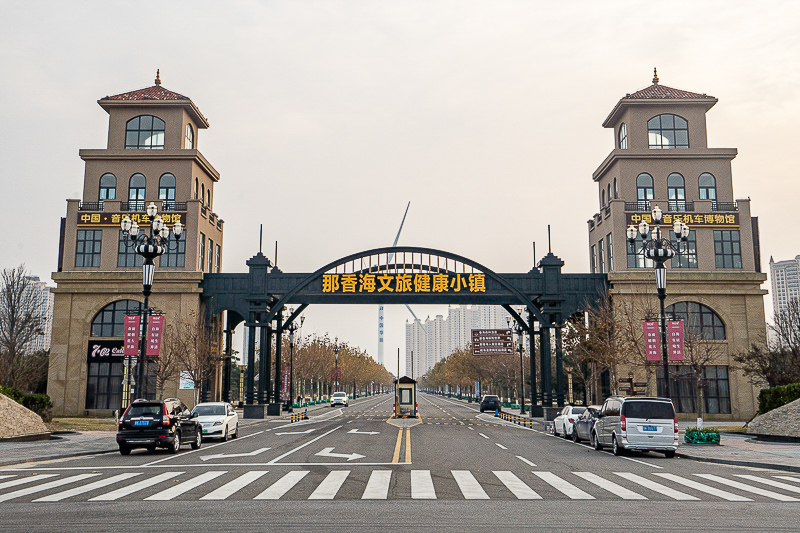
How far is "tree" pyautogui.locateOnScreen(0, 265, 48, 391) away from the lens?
44312 mm

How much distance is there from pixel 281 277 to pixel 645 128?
29.1 m

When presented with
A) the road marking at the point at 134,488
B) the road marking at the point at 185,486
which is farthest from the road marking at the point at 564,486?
the road marking at the point at 134,488

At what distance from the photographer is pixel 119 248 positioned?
169 ft

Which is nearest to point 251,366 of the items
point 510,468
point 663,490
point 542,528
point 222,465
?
point 222,465

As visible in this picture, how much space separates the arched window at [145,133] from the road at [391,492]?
3682 centimetres

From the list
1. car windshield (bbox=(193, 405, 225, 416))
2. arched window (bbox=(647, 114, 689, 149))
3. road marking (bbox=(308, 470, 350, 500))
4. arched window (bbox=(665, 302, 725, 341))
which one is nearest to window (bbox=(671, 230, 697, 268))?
arched window (bbox=(665, 302, 725, 341))

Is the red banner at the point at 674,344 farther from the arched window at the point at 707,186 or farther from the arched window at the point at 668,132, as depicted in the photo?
the arched window at the point at 668,132

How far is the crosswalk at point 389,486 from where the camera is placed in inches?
513

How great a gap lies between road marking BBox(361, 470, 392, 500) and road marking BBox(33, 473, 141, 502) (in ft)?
18.1

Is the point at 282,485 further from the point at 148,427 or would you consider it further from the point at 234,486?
the point at 148,427

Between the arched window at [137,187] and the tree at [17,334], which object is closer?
the tree at [17,334]

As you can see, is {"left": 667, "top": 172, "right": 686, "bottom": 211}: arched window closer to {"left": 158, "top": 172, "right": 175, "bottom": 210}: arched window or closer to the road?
the road

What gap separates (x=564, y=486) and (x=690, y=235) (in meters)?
40.5

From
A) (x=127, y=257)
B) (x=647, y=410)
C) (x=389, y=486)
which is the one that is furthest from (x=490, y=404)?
(x=389, y=486)
